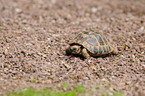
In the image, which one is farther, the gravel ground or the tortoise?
the tortoise

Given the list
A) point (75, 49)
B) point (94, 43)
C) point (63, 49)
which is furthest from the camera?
point (63, 49)

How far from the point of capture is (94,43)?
5453 mm

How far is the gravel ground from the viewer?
4.72m

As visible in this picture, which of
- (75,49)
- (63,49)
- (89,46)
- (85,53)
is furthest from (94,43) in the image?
(63,49)

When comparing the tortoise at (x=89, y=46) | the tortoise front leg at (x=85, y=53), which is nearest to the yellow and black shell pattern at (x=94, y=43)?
the tortoise at (x=89, y=46)

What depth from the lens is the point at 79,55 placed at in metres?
5.68

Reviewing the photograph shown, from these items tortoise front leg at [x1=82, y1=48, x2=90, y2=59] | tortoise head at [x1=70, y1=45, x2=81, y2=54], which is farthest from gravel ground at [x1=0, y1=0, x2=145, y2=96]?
tortoise head at [x1=70, y1=45, x2=81, y2=54]

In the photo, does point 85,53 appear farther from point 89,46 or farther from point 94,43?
point 94,43

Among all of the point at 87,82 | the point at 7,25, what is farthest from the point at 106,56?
the point at 7,25

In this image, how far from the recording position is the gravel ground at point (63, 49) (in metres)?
4.72

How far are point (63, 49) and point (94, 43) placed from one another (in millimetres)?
1102

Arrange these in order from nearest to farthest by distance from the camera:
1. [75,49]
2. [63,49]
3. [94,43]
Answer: [75,49]
[94,43]
[63,49]

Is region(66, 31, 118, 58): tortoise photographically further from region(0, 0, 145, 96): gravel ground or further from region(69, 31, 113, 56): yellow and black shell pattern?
region(0, 0, 145, 96): gravel ground

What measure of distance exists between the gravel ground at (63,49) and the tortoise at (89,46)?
8.8 inches
